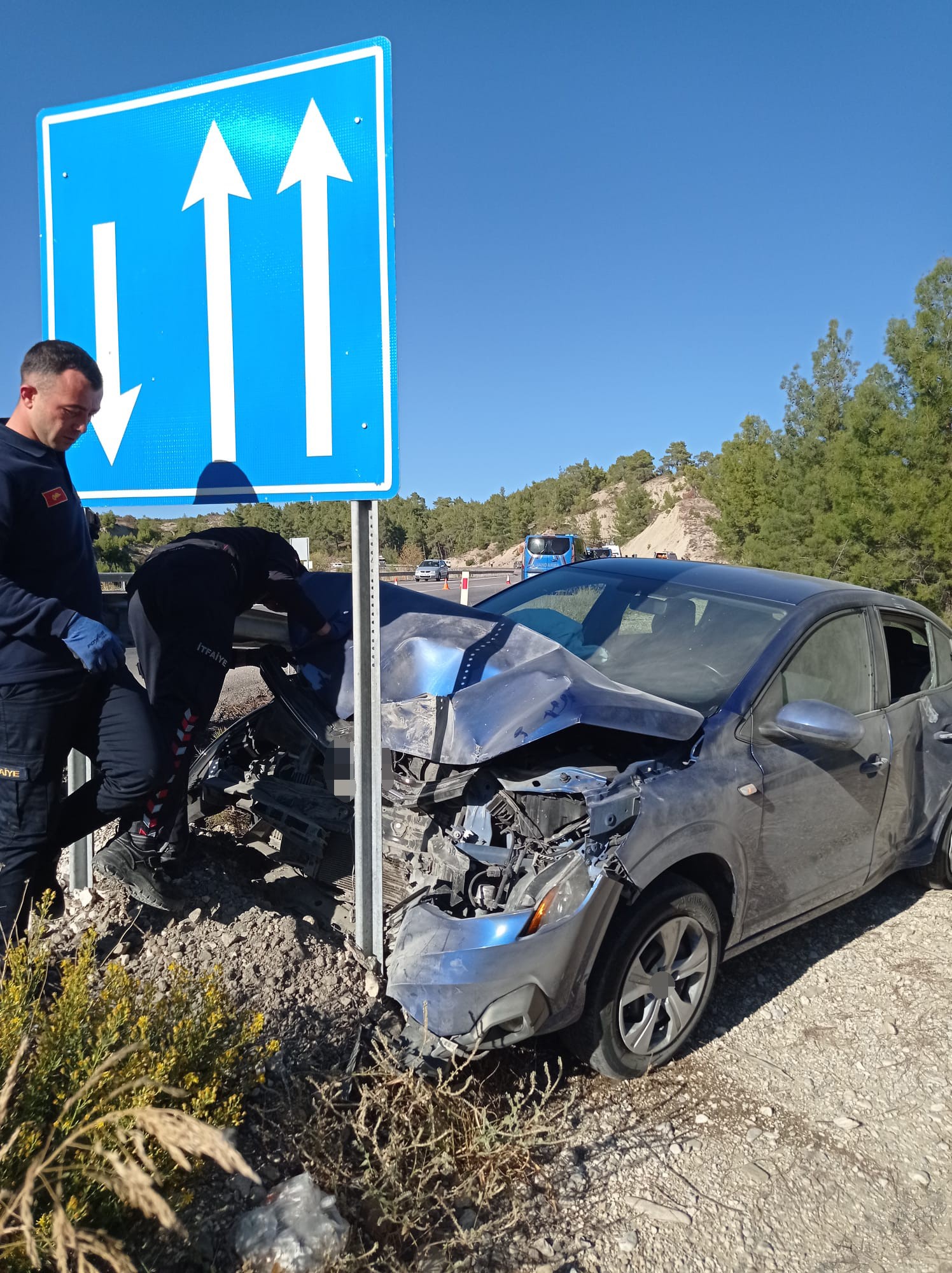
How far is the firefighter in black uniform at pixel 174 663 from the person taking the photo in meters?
2.94

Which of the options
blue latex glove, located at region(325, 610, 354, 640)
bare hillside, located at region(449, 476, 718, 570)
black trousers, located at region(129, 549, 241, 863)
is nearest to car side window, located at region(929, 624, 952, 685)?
blue latex glove, located at region(325, 610, 354, 640)

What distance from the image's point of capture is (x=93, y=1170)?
1.54 metres

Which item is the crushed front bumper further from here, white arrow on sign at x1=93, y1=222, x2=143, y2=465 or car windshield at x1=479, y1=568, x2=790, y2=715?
white arrow on sign at x1=93, y1=222, x2=143, y2=465

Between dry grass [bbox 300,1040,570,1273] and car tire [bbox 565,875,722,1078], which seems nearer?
dry grass [bbox 300,1040,570,1273]

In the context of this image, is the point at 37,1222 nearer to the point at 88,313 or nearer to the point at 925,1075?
the point at 88,313

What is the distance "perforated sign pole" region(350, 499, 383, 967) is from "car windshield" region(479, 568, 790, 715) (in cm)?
123

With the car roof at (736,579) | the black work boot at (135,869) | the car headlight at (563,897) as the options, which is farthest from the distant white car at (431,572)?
the car headlight at (563,897)

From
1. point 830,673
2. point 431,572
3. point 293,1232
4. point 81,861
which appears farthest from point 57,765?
Result: point 431,572

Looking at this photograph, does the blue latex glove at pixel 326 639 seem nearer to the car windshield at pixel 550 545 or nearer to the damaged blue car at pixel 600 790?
the damaged blue car at pixel 600 790

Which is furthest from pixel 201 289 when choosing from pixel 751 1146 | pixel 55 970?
pixel 751 1146

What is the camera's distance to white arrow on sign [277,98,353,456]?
105 inches

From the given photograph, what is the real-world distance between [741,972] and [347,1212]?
228 centimetres

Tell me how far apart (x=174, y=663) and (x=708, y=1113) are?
2.34 meters

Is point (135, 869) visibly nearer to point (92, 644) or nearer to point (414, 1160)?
point (92, 644)
